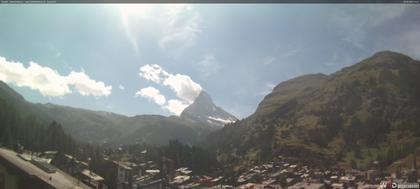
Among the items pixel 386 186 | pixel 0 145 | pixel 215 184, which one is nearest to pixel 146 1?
pixel 0 145

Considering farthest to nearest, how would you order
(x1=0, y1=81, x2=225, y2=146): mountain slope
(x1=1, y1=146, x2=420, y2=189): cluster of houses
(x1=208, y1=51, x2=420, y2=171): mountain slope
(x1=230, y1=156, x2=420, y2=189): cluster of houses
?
1. (x1=208, y1=51, x2=420, y2=171): mountain slope
2. (x1=230, y1=156, x2=420, y2=189): cluster of houses
3. (x1=0, y1=81, x2=225, y2=146): mountain slope
4. (x1=1, y1=146, x2=420, y2=189): cluster of houses

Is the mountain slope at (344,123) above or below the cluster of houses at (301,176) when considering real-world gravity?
above

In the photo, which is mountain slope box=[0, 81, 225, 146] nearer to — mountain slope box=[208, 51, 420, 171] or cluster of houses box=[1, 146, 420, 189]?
cluster of houses box=[1, 146, 420, 189]

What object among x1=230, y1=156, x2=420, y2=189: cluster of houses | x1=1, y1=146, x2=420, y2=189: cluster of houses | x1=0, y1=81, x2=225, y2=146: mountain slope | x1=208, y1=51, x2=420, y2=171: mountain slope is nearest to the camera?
x1=1, y1=146, x2=420, y2=189: cluster of houses

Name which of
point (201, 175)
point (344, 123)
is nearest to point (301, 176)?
point (201, 175)

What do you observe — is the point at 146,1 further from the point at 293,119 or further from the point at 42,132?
the point at 293,119

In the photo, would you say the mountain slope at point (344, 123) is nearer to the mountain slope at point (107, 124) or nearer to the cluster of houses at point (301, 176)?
the cluster of houses at point (301, 176)

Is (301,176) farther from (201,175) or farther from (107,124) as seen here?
(107,124)

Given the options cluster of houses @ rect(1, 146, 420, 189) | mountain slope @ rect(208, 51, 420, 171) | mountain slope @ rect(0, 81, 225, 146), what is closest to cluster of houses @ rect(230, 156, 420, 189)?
cluster of houses @ rect(1, 146, 420, 189)

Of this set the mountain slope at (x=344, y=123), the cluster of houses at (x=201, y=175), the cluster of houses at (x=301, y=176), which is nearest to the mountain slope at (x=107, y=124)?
the cluster of houses at (x=201, y=175)
